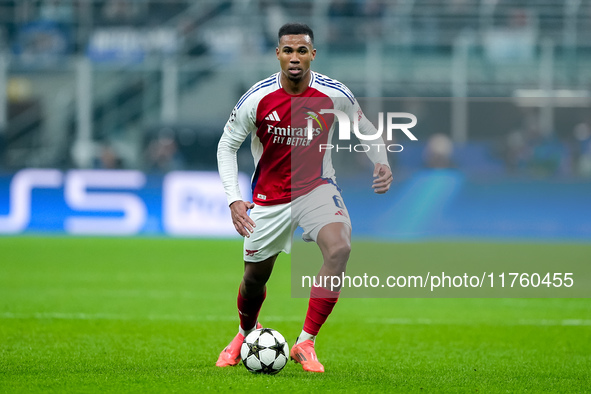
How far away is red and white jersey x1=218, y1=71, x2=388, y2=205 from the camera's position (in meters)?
5.88

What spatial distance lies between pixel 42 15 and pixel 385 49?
7844 mm

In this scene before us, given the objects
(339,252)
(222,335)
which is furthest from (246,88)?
(339,252)

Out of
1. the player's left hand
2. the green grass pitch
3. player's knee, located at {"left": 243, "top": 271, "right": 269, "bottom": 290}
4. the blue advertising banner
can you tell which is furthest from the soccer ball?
the blue advertising banner

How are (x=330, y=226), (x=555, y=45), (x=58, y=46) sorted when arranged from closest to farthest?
A: (x=330, y=226)
(x=555, y=45)
(x=58, y=46)

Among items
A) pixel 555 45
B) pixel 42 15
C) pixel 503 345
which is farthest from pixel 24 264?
pixel 555 45

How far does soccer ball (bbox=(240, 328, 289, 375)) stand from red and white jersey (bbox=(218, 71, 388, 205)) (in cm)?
93

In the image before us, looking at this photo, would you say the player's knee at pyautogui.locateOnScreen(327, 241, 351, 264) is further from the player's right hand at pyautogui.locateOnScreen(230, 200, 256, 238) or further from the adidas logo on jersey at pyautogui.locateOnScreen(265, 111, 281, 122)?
the adidas logo on jersey at pyautogui.locateOnScreen(265, 111, 281, 122)

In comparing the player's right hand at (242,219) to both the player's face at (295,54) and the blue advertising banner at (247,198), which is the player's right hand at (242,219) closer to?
the player's face at (295,54)

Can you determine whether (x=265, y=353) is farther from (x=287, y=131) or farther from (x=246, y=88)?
(x=246, y=88)

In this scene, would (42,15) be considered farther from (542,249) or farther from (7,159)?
(542,249)

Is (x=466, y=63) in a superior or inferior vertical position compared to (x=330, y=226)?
superior

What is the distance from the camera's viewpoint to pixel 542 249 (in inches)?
576

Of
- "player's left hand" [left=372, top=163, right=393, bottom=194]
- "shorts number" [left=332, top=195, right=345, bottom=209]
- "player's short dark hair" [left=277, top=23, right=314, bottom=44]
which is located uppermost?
"player's short dark hair" [left=277, top=23, right=314, bottom=44]

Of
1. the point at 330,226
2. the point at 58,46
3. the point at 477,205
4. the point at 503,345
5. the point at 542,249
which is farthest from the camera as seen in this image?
the point at 58,46
